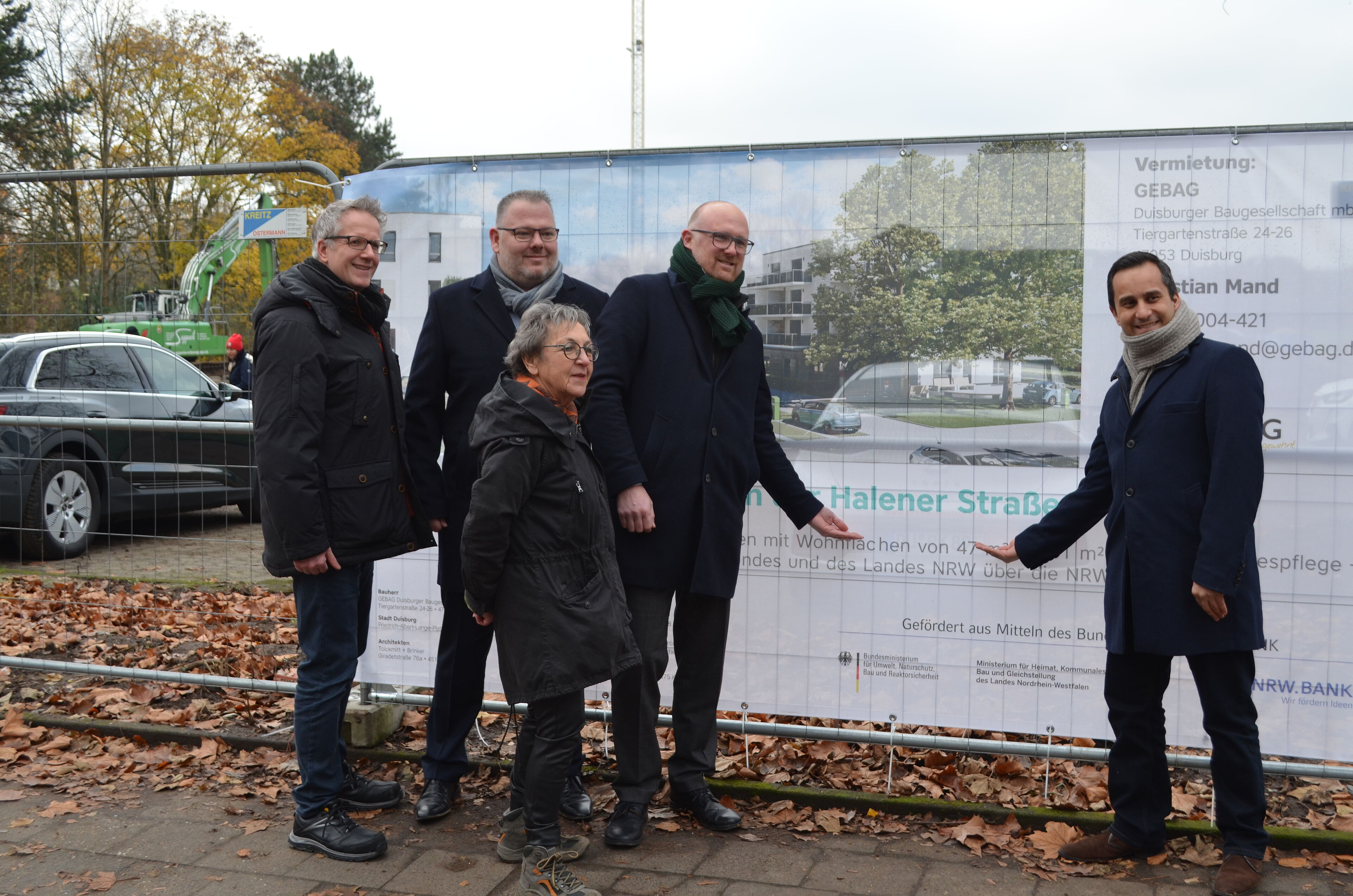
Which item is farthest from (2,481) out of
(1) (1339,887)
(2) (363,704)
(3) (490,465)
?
(1) (1339,887)

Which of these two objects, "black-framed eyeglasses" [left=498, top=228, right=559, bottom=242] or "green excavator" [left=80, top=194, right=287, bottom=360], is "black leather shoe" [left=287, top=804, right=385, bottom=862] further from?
"green excavator" [left=80, top=194, right=287, bottom=360]

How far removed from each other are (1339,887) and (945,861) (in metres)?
1.25

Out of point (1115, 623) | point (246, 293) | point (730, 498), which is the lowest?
point (1115, 623)

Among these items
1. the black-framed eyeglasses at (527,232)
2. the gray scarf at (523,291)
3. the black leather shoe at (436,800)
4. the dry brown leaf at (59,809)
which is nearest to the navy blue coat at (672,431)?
the gray scarf at (523,291)

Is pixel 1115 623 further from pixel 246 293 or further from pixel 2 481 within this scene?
pixel 2 481

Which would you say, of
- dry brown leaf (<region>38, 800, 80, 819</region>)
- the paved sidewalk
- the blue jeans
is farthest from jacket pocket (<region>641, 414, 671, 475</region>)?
dry brown leaf (<region>38, 800, 80, 819</region>)

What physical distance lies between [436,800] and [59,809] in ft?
4.88

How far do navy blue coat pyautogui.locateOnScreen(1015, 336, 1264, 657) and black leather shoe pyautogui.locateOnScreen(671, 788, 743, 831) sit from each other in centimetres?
150

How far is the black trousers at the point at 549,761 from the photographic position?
365 cm

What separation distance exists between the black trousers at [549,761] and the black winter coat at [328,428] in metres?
0.89

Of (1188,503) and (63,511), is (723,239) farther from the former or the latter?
(63,511)

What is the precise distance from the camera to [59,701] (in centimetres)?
577

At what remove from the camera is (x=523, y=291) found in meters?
4.30

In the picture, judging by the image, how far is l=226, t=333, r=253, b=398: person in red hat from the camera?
5.55m
